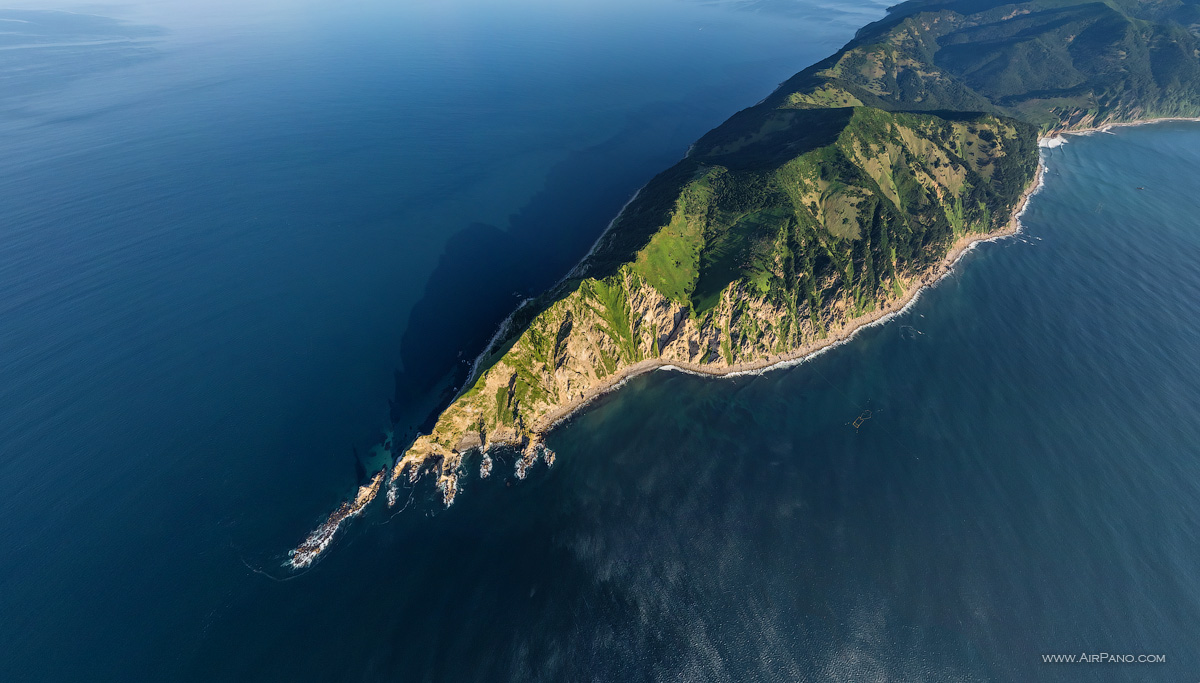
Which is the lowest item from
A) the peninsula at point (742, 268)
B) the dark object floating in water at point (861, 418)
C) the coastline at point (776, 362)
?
the dark object floating in water at point (861, 418)

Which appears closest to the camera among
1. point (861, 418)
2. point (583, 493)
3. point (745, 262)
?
point (583, 493)

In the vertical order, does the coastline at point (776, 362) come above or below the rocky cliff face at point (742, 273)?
below

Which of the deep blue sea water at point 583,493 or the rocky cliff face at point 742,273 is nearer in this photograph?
the deep blue sea water at point 583,493

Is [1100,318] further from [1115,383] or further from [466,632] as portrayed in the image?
[466,632]

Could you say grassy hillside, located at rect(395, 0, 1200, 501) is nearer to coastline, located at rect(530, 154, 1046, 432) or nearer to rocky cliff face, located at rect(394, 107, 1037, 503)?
rocky cliff face, located at rect(394, 107, 1037, 503)

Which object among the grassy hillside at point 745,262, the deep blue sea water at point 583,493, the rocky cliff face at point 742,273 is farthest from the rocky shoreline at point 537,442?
the deep blue sea water at point 583,493

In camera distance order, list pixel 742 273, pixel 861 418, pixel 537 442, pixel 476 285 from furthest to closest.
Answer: pixel 476 285
pixel 742 273
pixel 861 418
pixel 537 442

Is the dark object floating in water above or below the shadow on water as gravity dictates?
below

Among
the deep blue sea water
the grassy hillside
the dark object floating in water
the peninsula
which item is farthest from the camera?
the dark object floating in water

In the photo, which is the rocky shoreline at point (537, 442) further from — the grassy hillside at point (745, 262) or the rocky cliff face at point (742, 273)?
the grassy hillside at point (745, 262)

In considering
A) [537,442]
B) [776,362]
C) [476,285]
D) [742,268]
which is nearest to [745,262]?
[742,268]

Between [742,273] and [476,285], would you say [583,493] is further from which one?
[476,285]

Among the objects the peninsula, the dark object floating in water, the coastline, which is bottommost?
the dark object floating in water

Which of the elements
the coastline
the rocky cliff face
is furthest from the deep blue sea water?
the rocky cliff face
